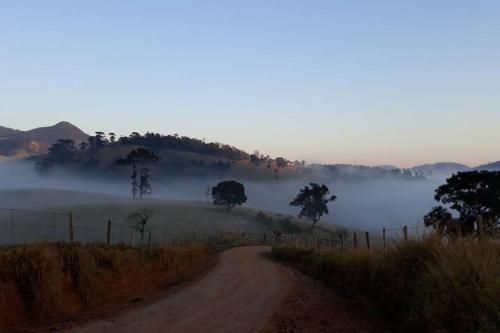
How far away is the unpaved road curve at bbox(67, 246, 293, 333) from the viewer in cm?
1214

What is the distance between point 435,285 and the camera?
33.0ft

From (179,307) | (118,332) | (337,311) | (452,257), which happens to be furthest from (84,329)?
(452,257)

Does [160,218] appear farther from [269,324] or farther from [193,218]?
[269,324]

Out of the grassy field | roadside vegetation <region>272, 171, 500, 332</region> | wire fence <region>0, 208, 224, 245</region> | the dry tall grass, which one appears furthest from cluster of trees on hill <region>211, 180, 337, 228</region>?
the dry tall grass

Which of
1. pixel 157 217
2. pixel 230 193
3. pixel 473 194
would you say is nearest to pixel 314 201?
pixel 230 193

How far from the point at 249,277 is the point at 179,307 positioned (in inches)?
391

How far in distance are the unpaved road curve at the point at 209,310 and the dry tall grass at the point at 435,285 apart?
9.71 feet

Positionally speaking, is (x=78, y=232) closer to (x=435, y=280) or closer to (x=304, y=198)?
(x=304, y=198)

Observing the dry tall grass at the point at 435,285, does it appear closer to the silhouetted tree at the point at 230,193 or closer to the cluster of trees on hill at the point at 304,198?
the cluster of trees on hill at the point at 304,198

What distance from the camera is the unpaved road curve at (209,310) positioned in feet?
39.8

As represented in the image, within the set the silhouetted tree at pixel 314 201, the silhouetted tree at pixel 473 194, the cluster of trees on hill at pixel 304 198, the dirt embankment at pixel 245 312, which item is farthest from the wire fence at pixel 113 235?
the silhouetted tree at pixel 314 201

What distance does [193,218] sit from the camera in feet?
400

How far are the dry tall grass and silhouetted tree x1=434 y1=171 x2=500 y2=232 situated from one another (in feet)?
130

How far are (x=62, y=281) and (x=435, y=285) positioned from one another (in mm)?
9696
